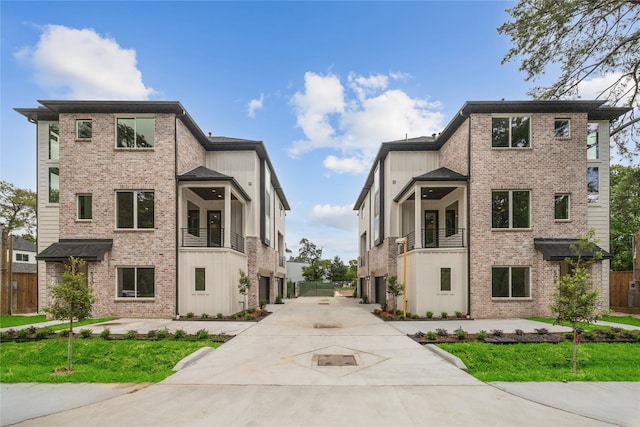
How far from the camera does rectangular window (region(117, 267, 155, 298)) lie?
15.3 meters

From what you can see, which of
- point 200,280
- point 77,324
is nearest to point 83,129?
point 77,324

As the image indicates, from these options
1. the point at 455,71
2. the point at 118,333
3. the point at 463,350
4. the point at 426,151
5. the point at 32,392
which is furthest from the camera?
the point at 426,151

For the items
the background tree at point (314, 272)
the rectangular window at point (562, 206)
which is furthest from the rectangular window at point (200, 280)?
the background tree at point (314, 272)

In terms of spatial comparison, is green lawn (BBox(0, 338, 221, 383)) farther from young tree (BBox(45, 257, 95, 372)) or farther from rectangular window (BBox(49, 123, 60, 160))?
rectangular window (BBox(49, 123, 60, 160))

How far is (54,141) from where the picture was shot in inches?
675

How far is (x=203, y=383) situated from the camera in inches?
255

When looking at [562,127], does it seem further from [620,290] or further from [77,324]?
[77,324]

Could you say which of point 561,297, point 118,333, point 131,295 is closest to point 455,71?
point 561,297

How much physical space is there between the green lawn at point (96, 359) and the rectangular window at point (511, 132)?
46.6ft

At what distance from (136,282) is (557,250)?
18.1 meters

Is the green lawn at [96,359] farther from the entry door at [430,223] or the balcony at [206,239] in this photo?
the entry door at [430,223]

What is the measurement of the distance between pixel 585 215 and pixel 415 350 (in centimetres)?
1190

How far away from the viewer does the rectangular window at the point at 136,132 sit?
51.5 feet

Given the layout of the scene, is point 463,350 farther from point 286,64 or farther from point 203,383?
point 286,64
